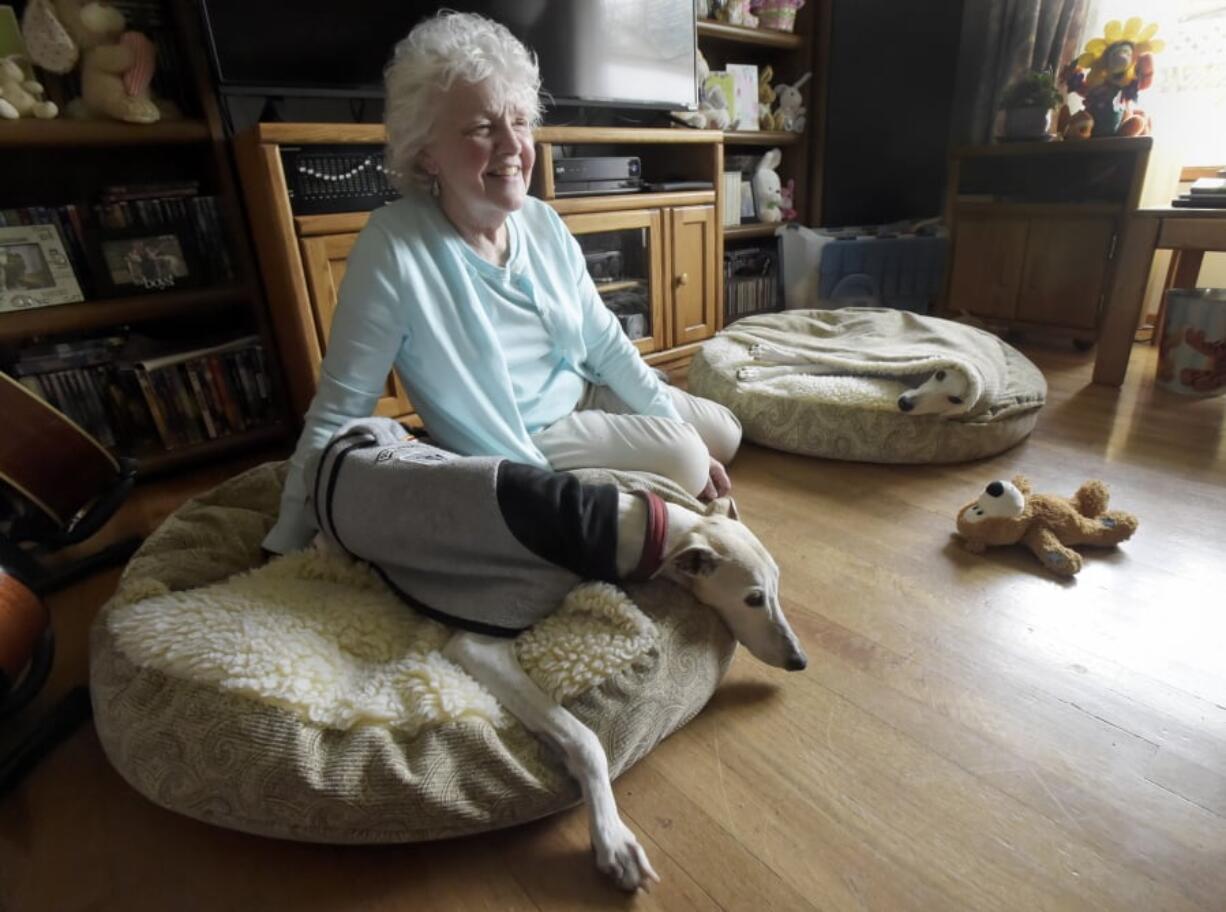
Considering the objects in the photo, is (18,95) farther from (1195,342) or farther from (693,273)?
(1195,342)

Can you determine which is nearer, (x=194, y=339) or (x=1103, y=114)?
(x=194, y=339)

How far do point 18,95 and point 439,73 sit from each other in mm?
1098

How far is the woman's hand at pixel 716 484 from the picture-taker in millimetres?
1340

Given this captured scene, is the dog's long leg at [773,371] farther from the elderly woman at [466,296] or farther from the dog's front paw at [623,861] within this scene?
the dog's front paw at [623,861]

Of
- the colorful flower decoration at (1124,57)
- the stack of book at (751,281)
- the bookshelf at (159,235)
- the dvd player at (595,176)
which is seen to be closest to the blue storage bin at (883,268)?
the stack of book at (751,281)

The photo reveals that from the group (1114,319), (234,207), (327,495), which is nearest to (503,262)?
(327,495)

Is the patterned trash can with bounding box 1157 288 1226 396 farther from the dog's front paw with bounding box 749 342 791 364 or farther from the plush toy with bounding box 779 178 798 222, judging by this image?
the plush toy with bounding box 779 178 798 222

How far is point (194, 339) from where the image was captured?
6.14 ft

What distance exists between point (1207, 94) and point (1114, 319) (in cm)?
115

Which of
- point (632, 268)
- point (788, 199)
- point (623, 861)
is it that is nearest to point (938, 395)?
point (632, 268)

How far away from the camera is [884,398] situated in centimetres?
161

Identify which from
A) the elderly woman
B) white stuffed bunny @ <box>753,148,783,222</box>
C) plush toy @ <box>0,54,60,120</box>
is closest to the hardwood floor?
the elderly woman

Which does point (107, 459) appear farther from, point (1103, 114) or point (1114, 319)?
point (1103, 114)

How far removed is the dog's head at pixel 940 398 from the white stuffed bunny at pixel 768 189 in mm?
1576
